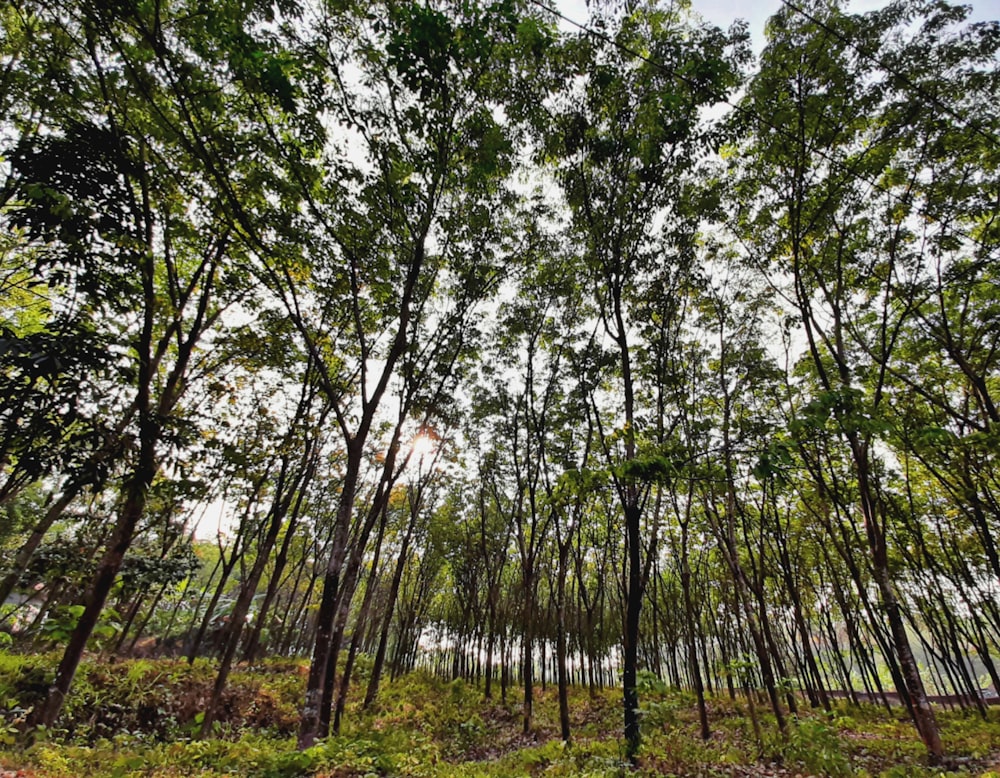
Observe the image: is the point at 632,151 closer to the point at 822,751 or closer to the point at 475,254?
the point at 475,254

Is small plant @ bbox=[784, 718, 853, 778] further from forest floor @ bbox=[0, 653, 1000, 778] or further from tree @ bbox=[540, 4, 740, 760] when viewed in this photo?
tree @ bbox=[540, 4, 740, 760]

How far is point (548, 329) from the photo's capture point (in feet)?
48.9

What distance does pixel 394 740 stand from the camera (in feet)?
37.2

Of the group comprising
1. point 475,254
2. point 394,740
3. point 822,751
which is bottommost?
point 394,740

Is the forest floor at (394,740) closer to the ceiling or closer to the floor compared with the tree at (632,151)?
closer to the floor

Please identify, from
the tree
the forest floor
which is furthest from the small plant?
the tree

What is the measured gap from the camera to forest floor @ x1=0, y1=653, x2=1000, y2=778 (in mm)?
7238

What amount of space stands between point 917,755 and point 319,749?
13512 millimetres

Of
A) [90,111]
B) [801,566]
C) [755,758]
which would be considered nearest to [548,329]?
[90,111]

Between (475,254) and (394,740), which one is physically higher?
(475,254)

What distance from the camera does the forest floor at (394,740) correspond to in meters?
7.24

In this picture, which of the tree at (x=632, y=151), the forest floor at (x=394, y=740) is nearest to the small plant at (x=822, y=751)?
the forest floor at (x=394, y=740)

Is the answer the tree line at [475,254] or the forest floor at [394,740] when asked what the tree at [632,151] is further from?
the forest floor at [394,740]

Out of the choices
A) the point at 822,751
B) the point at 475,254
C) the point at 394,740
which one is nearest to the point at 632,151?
the point at 475,254
